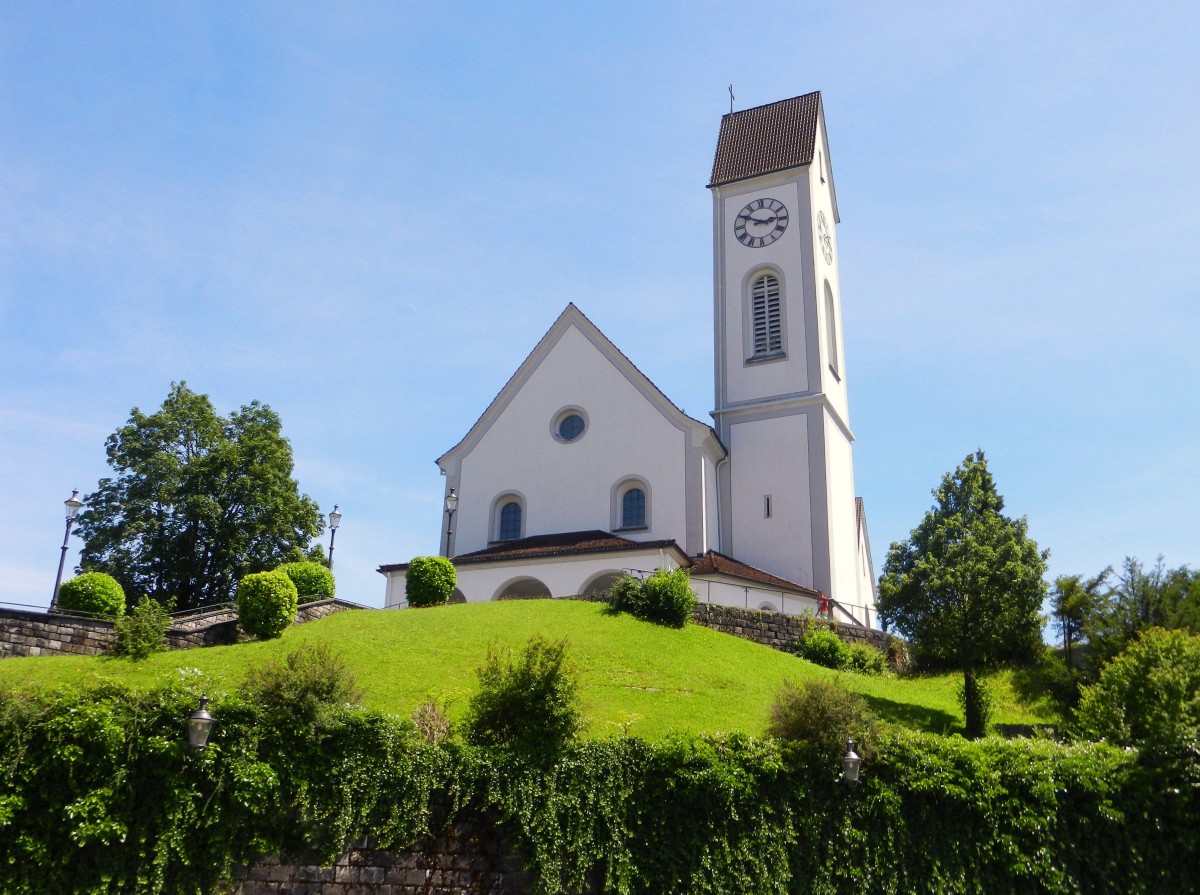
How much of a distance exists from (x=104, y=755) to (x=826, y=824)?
1063 cm

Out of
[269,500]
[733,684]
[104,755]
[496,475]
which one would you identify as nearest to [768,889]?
[733,684]

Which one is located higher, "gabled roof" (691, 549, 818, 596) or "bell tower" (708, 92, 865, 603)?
"bell tower" (708, 92, 865, 603)

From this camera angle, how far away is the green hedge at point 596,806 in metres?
14.2

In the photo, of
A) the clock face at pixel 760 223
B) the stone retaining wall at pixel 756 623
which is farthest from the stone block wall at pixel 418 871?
the clock face at pixel 760 223

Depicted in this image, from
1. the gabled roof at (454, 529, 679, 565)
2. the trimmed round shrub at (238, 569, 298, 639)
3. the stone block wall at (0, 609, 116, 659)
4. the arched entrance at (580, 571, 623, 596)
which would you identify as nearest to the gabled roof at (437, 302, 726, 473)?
the gabled roof at (454, 529, 679, 565)

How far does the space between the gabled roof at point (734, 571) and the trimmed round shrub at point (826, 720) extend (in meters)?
15.2

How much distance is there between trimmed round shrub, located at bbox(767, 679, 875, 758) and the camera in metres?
16.3

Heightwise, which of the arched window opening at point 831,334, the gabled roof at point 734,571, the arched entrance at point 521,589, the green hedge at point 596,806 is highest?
the arched window opening at point 831,334

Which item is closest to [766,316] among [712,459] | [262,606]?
[712,459]

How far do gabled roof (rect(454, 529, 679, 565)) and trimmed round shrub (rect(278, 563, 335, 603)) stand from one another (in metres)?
5.06

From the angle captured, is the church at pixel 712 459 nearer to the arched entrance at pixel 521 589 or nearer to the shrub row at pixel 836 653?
the arched entrance at pixel 521 589

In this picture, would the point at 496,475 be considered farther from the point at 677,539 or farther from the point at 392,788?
the point at 392,788

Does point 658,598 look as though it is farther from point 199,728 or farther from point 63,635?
point 199,728

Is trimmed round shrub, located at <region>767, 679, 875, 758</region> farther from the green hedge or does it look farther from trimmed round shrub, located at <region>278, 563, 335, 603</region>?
trimmed round shrub, located at <region>278, 563, 335, 603</region>
